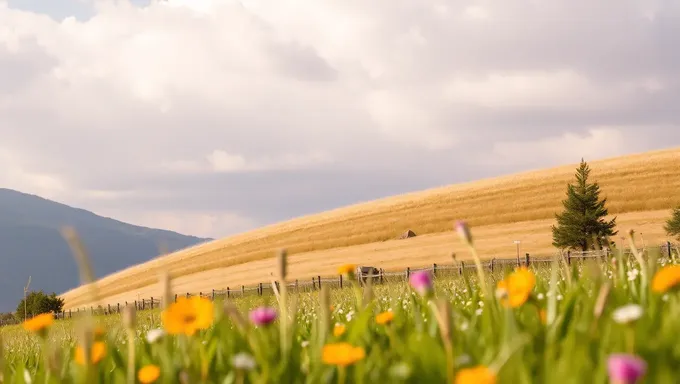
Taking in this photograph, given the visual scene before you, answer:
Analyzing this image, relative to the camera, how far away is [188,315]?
1.81m

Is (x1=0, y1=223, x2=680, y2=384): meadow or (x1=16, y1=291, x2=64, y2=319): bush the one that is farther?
(x1=16, y1=291, x2=64, y2=319): bush

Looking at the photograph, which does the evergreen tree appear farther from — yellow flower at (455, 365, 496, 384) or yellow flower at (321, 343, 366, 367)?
yellow flower at (455, 365, 496, 384)

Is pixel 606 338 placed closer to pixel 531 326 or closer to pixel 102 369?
pixel 531 326

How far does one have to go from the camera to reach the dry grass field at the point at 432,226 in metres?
49.0

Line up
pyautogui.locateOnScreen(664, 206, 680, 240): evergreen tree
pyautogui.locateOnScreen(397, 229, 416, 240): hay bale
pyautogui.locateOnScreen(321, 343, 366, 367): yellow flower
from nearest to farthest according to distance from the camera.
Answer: pyautogui.locateOnScreen(321, 343, 366, 367): yellow flower → pyautogui.locateOnScreen(664, 206, 680, 240): evergreen tree → pyautogui.locateOnScreen(397, 229, 416, 240): hay bale

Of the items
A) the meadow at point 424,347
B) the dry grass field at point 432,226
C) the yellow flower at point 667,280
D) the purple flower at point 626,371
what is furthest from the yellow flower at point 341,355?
the dry grass field at point 432,226

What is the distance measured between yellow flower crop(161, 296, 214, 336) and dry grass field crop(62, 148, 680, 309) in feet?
139

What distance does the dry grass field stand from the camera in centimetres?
4900

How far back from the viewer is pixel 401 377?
1.61 meters

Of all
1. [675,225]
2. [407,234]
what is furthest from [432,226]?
[675,225]

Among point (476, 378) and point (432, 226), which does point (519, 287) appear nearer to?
point (476, 378)

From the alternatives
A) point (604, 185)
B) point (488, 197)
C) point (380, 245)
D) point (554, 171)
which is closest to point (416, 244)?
point (380, 245)

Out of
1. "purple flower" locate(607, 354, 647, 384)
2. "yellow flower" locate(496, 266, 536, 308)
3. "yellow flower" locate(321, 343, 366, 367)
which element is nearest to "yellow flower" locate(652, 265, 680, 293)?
"yellow flower" locate(496, 266, 536, 308)

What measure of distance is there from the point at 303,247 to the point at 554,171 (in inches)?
1016
